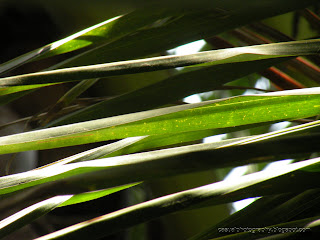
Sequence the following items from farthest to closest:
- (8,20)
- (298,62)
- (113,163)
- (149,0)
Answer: (8,20) < (298,62) < (149,0) < (113,163)

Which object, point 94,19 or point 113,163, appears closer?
point 113,163

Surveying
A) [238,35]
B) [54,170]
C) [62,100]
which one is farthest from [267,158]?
[238,35]

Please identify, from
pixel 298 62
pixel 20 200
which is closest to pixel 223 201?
pixel 20 200

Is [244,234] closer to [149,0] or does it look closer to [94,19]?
[149,0]

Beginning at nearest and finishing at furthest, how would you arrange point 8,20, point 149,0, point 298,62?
point 149,0 < point 298,62 < point 8,20

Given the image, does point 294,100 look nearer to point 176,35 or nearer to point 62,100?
point 176,35

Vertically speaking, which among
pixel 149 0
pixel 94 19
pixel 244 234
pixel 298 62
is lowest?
pixel 244 234

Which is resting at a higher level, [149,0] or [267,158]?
[149,0]

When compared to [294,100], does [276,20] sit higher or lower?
higher

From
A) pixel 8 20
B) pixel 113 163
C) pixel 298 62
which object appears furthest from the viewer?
pixel 8 20
